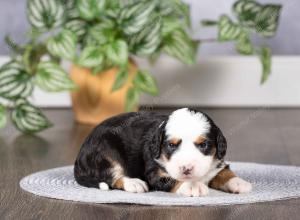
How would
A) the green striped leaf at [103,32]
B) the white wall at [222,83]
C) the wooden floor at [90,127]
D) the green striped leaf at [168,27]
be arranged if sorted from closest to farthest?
the wooden floor at [90,127], the green striped leaf at [103,32], the green striped leaf at [168,27], the white wall at [222,83]

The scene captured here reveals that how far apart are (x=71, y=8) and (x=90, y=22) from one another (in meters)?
0.10

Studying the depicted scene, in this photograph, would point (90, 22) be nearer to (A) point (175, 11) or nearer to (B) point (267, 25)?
(A) point (175, 11)

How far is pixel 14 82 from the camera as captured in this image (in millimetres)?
3463

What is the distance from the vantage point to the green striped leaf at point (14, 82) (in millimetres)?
3439

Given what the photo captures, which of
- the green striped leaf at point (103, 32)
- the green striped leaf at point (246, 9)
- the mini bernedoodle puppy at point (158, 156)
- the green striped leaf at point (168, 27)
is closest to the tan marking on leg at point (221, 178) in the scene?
the mini bernedoodle puppy at point (158, 156)

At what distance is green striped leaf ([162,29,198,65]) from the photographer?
377 centimetres

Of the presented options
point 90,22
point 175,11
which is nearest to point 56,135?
point 90,22

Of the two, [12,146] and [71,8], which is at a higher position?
[71,8]

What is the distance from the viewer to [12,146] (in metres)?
3.26

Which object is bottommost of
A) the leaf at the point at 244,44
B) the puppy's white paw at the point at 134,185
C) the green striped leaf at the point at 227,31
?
the leaf at the point at 244,44

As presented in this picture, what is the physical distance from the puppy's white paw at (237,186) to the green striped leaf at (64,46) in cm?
146

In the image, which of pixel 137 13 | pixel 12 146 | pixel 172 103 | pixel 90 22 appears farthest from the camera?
pixel 172 103

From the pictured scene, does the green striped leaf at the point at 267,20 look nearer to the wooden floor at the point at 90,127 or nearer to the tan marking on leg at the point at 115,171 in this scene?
the wooden floor at the point at 90,127

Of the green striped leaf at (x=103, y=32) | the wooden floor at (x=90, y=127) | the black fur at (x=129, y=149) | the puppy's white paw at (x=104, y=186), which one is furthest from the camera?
the green striped leaf at (x=103, y=32)
